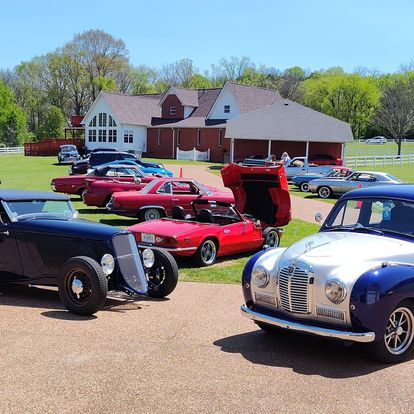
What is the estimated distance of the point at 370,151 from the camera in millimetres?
72438

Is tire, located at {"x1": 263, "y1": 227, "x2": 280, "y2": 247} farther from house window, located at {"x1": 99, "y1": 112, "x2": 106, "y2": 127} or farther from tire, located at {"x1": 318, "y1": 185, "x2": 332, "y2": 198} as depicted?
house window, located at {"x1": 99, "y1": 112, "x2": 106, "y2": 127}

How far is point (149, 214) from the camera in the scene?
1698 centimetres

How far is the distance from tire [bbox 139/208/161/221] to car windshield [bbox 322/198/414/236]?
958cm

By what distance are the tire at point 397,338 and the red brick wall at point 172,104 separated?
5508 centimetres

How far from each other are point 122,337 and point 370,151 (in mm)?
69210

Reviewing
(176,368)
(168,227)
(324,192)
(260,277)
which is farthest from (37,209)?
(324,192)

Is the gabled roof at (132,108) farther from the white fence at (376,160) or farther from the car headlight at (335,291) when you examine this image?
the car headlight at (335,291)

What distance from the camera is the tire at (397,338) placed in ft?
19.8

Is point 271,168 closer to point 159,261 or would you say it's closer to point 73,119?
point 159,261

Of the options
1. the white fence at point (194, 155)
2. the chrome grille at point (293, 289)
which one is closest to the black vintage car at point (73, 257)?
the chrome grille at point (293, 289)

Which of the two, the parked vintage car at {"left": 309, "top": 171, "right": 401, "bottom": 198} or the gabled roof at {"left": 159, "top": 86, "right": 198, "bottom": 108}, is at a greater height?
the gabled roof at {"left": 159, "top": 86, "right": 198, "bottom": 108}

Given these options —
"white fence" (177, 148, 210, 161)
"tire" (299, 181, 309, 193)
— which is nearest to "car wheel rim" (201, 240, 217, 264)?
"tire" (299, 181, 309, 193)

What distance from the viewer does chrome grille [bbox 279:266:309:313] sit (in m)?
6.24

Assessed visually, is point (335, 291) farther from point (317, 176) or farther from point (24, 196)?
point (317, 176)
